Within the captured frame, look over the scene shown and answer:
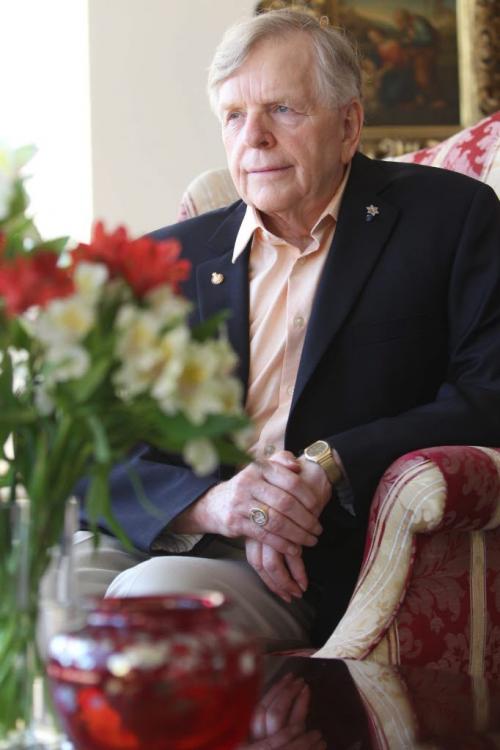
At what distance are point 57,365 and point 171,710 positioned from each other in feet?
0.95

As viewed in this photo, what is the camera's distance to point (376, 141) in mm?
4336

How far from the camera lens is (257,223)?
7.93 ft

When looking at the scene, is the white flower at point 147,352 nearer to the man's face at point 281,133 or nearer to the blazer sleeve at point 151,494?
the blazer sleeve at point 151,494

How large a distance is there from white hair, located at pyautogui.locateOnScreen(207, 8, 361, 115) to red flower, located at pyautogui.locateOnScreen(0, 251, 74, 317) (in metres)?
1.58

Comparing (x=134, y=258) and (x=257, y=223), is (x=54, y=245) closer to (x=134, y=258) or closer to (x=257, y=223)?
(x=134, y=258)

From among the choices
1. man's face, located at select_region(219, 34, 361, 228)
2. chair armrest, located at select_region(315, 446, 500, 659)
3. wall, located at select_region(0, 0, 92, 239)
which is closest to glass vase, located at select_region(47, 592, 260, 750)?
chair armrest, located at select_region(315, 446, 500, 659)

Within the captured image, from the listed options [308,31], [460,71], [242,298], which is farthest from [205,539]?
[460,71]

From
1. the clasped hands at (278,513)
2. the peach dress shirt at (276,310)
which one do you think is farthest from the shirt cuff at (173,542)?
the peach dress shirt at (276,310)

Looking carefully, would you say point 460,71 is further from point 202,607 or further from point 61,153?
point 202,607

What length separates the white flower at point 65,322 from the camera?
91 centimetres

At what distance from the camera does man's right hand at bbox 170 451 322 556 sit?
204 centimetres

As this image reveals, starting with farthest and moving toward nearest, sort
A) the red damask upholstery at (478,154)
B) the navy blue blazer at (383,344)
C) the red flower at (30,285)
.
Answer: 1. the red damask upholstery at (478,154)
2. the navy blue blazer at (383,344)
3. the red flower at (30,285)

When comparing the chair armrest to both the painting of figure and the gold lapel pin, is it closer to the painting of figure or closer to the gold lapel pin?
the gold lapel pin

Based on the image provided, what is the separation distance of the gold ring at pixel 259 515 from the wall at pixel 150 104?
2357 mm
